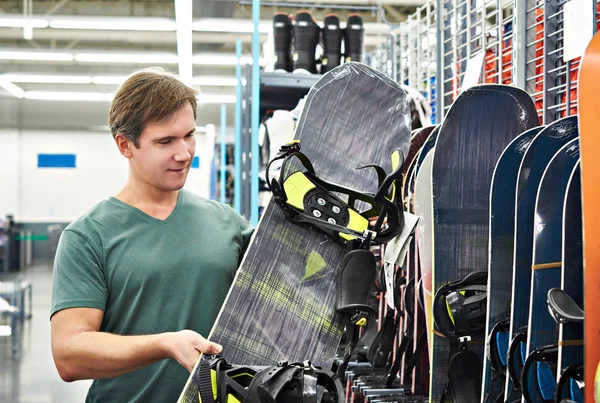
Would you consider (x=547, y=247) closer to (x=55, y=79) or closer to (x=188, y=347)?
(x=188, y=347)

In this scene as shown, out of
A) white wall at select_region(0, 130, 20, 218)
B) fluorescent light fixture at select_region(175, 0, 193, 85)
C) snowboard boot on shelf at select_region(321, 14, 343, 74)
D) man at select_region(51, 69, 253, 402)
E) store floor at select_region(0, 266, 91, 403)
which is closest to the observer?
man at select_region(51, 69, 253, 402)

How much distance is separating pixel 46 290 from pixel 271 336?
9.54 m

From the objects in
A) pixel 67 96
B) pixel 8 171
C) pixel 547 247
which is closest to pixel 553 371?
pixel 547 247

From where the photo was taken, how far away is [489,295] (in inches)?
58.8

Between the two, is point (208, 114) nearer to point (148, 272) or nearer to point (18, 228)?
point (18, 228)

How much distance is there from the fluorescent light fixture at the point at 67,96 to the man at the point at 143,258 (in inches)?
476

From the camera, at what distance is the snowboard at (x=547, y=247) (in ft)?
4.32

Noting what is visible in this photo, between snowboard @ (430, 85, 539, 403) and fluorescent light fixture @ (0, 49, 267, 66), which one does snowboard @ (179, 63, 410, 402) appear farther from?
fluorescent light fixture @ (0, 49, 267, 66)

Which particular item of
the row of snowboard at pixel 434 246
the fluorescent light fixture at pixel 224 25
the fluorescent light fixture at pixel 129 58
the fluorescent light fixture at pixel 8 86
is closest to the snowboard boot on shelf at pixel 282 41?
the row of snowboard at pixel 434 246

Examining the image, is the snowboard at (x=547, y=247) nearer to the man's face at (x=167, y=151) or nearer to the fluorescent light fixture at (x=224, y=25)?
the man's face at (x=167, y=151)

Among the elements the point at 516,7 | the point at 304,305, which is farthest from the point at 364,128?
the point at 516,7

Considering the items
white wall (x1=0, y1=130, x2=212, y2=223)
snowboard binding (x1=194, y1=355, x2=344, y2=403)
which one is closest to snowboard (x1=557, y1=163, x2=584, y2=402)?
snowboard binding (x1=194, y1=355, x2=344, y2=403)

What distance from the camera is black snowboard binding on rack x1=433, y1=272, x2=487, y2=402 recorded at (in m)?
1.54

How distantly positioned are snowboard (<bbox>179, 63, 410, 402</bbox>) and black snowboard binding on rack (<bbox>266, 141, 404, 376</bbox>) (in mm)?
55
